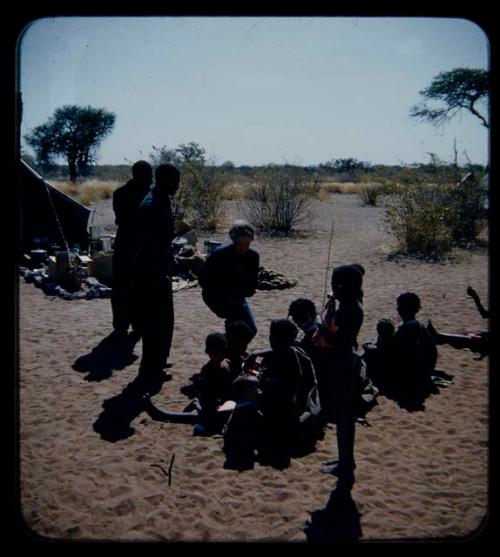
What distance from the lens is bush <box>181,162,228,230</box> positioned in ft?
52.9

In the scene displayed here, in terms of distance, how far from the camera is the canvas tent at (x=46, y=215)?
1156 centimetres

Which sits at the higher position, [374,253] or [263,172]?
[263,172]

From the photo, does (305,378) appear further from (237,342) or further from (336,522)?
(336,522)

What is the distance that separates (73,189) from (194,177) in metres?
14.9

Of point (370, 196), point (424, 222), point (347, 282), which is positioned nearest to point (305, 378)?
point (347, 282)

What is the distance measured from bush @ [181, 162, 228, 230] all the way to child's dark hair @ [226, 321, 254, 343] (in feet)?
37.1

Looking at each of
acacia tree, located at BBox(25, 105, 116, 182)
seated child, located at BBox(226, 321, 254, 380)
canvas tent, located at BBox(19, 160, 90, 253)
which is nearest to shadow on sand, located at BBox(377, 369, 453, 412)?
seated child, located at BBox(226, 321, 254, 380)

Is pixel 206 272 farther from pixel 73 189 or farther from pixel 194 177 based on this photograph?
pixel 73 189

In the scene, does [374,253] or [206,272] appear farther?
[374,253]

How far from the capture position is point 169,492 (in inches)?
140

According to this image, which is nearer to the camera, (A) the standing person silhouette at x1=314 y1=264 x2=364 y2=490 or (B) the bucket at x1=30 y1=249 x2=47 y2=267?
(A) the standing person silhouette at x1=314 y1=264 x2=364 y2=490

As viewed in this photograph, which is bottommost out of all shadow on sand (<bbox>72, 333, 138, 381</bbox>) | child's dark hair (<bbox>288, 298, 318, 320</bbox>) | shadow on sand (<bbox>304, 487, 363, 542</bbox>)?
Answer: shadow on sand (<bbox>304, 487, 363, 542</bbox>)

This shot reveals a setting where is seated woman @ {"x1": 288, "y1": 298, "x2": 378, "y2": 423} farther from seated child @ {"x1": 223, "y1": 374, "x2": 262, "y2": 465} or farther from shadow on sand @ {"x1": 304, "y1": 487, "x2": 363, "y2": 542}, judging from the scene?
shadow on sand @ {"x1": 304, "y1": 487, "x2": 363, "y2": 542}

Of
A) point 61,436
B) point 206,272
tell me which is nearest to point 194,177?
point 206,272
